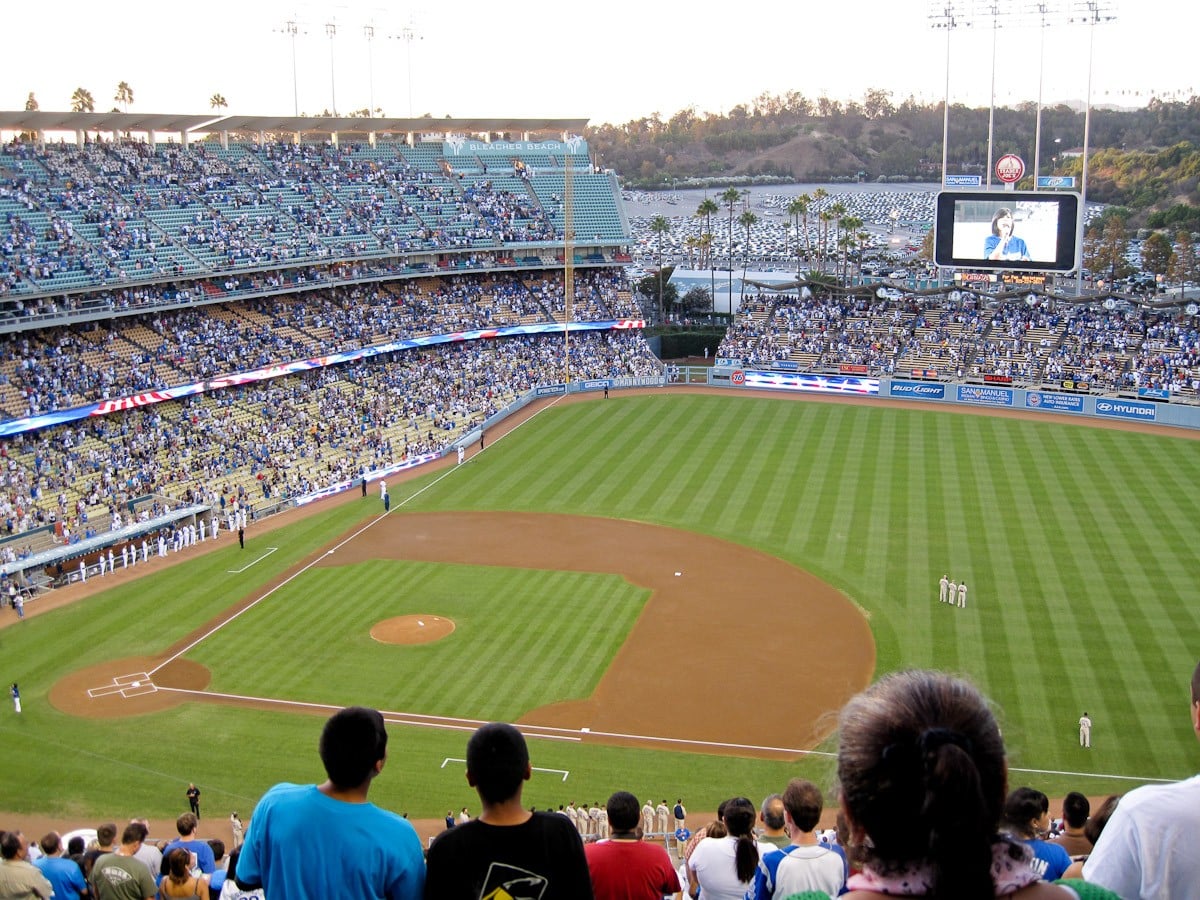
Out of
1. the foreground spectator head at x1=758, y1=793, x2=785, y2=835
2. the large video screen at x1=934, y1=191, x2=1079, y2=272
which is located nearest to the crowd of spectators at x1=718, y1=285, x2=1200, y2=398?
the large video screen at x1=934, y1=191, x2=1079, y2=272

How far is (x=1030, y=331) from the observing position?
201ft

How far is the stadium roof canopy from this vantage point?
54.8m

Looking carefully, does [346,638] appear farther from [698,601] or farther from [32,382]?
[32,382]

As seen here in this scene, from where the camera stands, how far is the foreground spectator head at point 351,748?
4949 mm

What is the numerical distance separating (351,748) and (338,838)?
0.39 metres

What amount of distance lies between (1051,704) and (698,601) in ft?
34.2

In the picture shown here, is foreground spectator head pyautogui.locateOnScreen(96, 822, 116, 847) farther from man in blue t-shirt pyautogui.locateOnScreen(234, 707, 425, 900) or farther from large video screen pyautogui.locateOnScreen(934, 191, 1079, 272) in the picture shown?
large video screen pyautogui.locateOnScreen(934, 191, 1079, 272)

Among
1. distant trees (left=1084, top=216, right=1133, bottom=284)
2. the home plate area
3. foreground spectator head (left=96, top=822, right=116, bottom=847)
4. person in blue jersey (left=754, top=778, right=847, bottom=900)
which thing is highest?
distant trees (left=1084, top=216, right=1133, bottom=284)

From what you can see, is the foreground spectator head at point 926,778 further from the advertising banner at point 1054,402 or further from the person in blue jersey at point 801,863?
the advertising banner at point 1054,402

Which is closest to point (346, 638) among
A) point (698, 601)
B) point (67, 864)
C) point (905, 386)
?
point (698, 601)

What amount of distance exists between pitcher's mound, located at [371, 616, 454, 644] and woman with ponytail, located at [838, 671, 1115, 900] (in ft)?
88.2

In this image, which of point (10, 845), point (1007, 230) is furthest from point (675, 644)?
point (1007, 230)

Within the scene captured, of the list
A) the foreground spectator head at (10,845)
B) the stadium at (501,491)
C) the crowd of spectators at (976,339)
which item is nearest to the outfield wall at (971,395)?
the stadium at (501,491)

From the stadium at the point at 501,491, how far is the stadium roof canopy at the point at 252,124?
42cm
